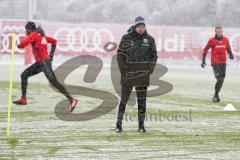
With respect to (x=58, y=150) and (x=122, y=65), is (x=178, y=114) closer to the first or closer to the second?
(x=122, y=65)

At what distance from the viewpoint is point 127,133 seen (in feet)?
43.1

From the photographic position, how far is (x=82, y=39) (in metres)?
42.6

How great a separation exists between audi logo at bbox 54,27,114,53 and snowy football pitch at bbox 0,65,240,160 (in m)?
20.7

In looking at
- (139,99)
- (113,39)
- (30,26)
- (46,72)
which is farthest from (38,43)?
(113,39)

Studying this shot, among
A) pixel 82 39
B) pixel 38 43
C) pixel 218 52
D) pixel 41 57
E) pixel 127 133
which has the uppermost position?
pixel 38 43

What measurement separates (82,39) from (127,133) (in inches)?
1169

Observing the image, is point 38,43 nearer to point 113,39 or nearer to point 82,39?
point 82,39

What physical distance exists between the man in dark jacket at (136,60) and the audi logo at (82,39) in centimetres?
2926

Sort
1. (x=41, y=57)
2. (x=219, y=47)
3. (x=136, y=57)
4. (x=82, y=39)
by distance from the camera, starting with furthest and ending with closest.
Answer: (x=82, y=39), (x=219, y=47), (x=41, y=57), (x=136, y=57)

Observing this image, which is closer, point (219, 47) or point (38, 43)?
point (38, 43)

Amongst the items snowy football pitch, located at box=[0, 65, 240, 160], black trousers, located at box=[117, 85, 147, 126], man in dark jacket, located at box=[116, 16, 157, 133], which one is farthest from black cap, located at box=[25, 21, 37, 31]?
black trousers, located at box=[117, 85, 147, 126]

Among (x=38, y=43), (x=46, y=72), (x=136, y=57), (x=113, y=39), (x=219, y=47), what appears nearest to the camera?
(x=136, y=57)

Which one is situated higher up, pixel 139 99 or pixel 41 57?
pixel 41 57

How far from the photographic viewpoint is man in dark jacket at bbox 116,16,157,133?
12.8 meters
